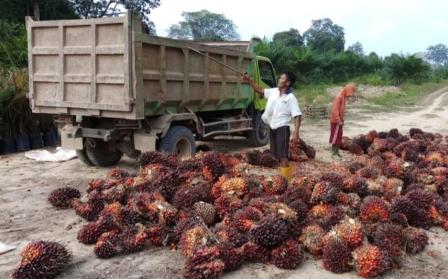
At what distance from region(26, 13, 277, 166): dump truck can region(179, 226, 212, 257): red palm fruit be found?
10.7ft

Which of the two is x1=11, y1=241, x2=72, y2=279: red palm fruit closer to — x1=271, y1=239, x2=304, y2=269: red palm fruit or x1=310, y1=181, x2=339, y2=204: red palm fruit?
x1=271, y1=239, x2=304, y2=269: red palm fruit

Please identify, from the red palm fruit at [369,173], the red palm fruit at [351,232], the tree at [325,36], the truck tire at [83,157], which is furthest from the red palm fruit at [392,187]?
the tree at [325,36]

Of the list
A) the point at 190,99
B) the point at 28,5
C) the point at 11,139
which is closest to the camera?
the point at 190,99

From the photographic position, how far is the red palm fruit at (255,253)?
4.04m

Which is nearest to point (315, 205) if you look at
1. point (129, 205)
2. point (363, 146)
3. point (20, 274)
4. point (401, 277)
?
point (401, 277)

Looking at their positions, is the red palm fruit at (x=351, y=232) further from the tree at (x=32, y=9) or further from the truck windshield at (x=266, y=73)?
the tree at (x=32, y=9)

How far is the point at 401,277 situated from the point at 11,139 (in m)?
8.30

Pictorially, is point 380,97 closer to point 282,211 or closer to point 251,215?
point 282,211

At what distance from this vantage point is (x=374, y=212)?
4523mm

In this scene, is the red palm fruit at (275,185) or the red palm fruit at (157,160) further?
the red palm fruit at (157,160)

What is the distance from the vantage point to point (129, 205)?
4859 mm

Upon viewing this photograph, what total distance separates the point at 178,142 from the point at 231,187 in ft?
10.4

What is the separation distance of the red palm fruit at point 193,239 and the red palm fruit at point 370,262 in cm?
125

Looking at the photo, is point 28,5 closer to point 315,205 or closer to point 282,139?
point 282,139
